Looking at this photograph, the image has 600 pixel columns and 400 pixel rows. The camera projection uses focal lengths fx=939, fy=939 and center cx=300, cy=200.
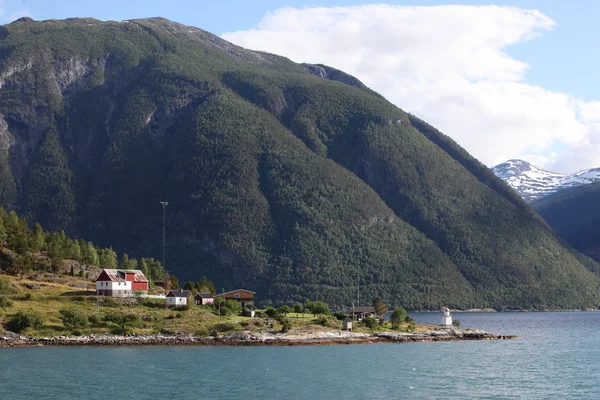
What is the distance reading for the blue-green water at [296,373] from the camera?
84.4m

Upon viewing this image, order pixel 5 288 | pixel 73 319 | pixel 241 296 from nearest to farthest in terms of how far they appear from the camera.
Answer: pixel 73 319 < pixel 5 288 < pixel 241 296

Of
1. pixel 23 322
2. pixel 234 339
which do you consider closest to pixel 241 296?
pixel 234 339

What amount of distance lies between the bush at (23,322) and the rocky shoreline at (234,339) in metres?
1.60

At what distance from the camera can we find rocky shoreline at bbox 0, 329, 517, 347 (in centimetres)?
11688

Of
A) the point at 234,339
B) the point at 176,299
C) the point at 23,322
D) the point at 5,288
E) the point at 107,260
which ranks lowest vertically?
the point at 234,339

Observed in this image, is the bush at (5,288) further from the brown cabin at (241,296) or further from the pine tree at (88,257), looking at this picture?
the brown cabin at (241,296)

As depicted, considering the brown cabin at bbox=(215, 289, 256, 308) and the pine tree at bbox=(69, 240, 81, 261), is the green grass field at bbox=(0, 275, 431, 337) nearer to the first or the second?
the pine tree at bbox=(69, 240, 81, 261)

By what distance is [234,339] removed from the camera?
125 metres

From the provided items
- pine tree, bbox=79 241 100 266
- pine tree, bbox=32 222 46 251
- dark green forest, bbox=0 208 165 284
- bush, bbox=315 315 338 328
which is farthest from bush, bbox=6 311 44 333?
bush, bbox=315 315 338 328

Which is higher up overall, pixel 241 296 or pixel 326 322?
pixel 241 296

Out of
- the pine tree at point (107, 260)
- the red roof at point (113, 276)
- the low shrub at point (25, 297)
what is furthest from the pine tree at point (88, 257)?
the low shrub at point (25, 297)

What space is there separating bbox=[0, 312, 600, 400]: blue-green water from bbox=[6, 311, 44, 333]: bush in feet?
21.1

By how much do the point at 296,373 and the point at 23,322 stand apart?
40.1 metres

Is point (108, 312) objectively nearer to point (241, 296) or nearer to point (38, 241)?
point (38, 241)
